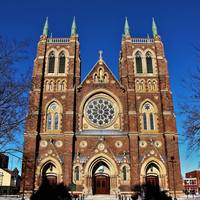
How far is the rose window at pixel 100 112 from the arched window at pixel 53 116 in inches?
162

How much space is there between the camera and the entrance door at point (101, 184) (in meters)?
33.1

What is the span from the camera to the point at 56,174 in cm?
3306

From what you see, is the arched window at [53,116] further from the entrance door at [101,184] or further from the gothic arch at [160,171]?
the gothic arch at [160,171]

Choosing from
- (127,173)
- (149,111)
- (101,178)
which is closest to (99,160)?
(101,178)

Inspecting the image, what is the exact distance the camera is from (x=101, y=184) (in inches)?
1314

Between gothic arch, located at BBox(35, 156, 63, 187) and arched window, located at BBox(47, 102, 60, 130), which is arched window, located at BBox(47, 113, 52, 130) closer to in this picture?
arched window, located at BBox(47, 102, 60, 130)

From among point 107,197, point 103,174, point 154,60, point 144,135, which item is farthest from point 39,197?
point 154,60

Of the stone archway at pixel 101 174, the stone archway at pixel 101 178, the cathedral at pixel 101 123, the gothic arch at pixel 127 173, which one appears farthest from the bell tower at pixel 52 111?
the gothic arch at pixel 127 173

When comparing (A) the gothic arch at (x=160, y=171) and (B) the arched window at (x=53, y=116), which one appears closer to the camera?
(A) the gothic arch at (x=160, y=171)

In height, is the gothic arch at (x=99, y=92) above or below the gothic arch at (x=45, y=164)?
above

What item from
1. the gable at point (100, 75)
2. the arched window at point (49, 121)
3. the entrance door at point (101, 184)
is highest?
the gable at point (100, 75)

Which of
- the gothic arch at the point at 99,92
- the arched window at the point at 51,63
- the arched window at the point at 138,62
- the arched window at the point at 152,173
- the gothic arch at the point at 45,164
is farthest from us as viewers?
the arched window at the point at 138,62

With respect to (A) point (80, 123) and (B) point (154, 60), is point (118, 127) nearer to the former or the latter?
(A) point (80, 123)

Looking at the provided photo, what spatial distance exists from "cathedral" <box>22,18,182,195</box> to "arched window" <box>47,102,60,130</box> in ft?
0.44
